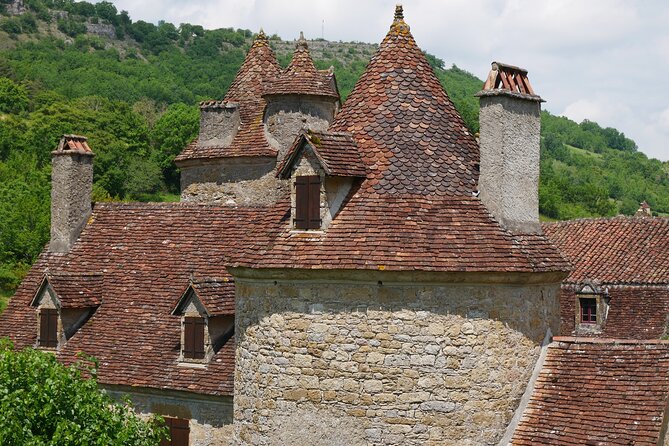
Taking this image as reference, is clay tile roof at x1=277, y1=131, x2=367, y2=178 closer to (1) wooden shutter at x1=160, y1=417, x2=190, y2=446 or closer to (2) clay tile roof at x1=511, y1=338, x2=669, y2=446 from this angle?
(2) clay tile roof at x1=511, y1=338, x2=669, y2=446

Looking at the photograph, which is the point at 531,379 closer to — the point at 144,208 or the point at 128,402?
the point at 128,402

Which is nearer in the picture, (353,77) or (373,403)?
(373,403)

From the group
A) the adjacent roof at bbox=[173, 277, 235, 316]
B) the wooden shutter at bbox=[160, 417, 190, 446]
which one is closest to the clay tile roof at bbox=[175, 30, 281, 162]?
the adjacent roof at bbox=[173, 277, 235, 316]

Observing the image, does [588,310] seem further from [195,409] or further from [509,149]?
[509,149]

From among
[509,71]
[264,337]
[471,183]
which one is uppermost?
[509,71]

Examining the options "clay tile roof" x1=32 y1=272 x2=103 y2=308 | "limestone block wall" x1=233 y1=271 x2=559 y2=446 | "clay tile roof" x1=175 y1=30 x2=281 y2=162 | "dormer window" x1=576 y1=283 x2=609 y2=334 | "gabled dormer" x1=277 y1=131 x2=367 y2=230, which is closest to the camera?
"limestone block wall" x1=233 y1=271 x2=559 y2=446

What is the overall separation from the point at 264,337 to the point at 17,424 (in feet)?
13.7

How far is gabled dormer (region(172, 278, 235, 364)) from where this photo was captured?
19750 mm

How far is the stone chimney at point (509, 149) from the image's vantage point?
1686cm

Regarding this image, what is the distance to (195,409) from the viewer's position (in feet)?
64.8

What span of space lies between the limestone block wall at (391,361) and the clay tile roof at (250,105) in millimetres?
9086

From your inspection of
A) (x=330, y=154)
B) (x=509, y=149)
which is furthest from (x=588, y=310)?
(x=330, y=154)

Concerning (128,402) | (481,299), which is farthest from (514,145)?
(128,402)

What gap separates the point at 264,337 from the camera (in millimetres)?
16750
